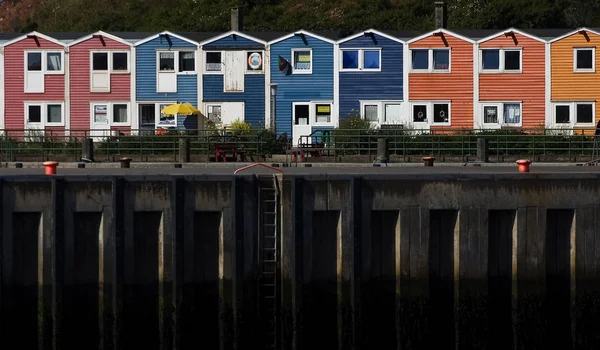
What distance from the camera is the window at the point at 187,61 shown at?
65125 mm

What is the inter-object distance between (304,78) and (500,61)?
30.5 feet

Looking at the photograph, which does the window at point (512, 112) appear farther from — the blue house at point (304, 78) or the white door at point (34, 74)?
the white door at point (34, 74)

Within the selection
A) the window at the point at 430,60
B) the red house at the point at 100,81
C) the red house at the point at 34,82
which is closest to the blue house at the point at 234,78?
the red house at the point at 100,81

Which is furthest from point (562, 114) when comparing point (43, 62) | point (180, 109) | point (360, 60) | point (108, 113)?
point (43, 62)

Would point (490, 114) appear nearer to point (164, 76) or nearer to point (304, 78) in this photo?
point (304, 78)

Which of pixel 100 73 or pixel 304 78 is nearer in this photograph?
pixel 304 78

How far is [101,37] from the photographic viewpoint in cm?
6500

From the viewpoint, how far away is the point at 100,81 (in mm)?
65250

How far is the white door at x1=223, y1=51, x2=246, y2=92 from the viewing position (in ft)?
213

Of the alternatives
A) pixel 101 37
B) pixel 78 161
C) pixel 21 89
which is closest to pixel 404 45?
pixel 101 37

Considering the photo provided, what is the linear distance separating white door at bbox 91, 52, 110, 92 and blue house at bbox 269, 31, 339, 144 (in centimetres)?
802

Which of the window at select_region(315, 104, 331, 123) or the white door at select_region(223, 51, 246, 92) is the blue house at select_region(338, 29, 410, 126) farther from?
the white door at select_region(223, 51, 246, 92)

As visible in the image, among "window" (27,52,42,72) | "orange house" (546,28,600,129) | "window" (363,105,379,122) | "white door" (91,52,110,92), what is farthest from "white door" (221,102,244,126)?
"orange house" (546,28,600,129)

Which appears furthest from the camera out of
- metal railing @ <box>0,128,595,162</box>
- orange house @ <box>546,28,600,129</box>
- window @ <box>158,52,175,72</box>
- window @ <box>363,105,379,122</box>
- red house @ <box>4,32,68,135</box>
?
window @ <box>158,52,175,72</box>
